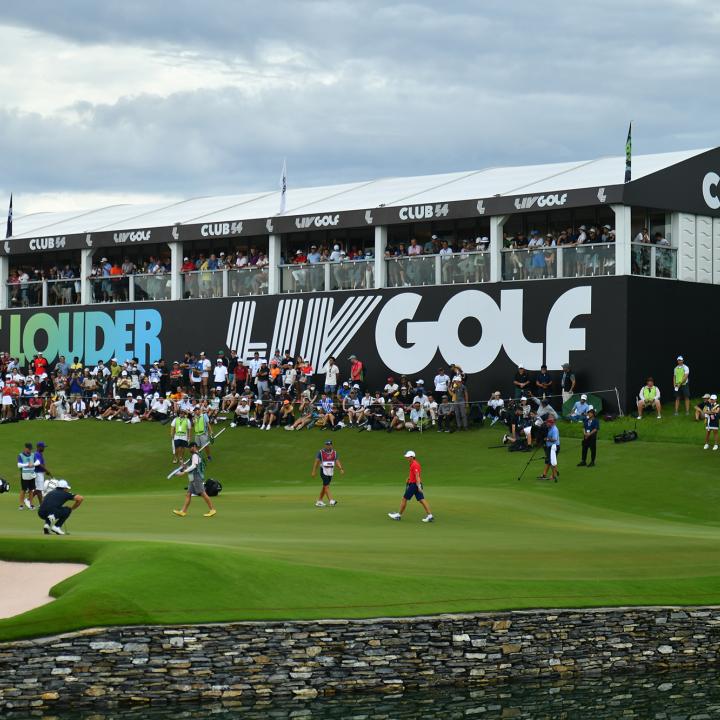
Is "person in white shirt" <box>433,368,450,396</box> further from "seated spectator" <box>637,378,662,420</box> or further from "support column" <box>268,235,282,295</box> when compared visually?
"support column" <box>268,235,282,295</box>

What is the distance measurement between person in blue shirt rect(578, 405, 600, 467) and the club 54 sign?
228 inches

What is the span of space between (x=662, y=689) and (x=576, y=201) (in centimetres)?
2532

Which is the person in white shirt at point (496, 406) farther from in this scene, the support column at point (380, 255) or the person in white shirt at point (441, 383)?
the support column at point (380, 255)

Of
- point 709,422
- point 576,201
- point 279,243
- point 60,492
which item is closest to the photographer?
point 60,492

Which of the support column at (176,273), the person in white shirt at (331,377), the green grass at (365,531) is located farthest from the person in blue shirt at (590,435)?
the support column at (176,273)

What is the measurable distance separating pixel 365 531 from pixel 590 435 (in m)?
11.7

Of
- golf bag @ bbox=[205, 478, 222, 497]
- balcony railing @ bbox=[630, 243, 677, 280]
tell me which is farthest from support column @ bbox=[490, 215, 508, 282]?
golf bag @ bbox=[205, 478, 222, 497]

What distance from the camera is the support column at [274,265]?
173 ft

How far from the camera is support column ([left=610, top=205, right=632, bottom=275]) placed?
44469 mm

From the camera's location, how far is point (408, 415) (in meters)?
46.2

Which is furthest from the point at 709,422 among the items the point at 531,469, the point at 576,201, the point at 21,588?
the point at 21,588

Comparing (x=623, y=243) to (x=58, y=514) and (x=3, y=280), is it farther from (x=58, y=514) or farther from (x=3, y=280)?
(x=3, y=280)

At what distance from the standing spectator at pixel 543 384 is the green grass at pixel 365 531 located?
1.84 m

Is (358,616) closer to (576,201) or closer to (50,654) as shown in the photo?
(50,654)
